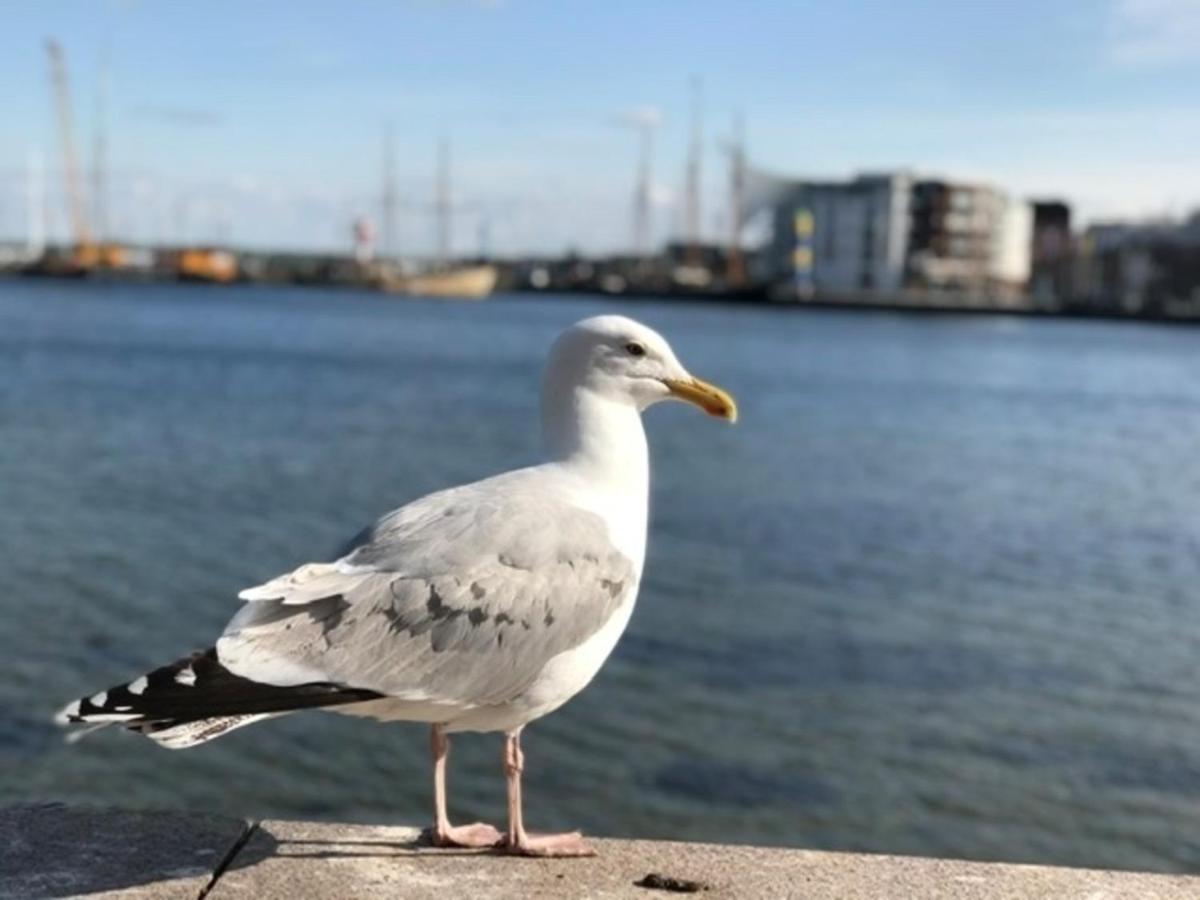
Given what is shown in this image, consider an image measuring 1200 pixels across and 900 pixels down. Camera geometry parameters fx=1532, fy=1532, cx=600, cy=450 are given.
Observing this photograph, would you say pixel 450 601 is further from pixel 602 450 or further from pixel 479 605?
pixel 602 450

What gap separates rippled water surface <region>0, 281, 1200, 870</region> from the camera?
9039 mm

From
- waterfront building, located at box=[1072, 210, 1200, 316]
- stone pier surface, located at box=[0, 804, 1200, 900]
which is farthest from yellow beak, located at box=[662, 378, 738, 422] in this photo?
waterfront building, located at box=[1072, 210, 1200, 316]

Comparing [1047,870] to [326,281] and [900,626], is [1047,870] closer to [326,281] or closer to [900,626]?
[900,626]

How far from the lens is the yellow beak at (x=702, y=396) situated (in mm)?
3527

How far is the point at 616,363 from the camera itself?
3.49 m

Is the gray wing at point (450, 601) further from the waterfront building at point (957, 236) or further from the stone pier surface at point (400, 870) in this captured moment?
the waterfront building at point (957, 236)

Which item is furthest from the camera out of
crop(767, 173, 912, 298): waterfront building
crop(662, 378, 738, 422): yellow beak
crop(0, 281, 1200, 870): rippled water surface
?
crop(767, 173, 912, 298): waterfront building

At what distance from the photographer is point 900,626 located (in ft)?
45.0

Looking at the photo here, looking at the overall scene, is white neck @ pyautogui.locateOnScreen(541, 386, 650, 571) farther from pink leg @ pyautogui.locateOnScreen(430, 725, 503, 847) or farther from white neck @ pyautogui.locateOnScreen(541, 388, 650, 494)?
pink leg @ pyautogui.locateOnScreen(430, 725, 503, 847)

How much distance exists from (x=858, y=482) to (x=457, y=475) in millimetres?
6565

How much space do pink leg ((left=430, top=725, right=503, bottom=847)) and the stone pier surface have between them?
37 mm

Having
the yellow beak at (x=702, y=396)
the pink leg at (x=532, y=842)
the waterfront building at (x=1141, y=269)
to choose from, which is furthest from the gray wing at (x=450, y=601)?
the waterfront building at (x=1141, y=269)

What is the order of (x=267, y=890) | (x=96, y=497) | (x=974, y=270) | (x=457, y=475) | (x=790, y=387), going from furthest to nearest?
1. (x=974, y=270)
2. (x=790, y=387)
3. (x=457, y=475)
4. (x=96, y=497)
5. (x=267, y=890)

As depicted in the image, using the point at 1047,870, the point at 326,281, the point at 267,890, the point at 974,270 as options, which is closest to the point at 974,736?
the point at 1047,870
